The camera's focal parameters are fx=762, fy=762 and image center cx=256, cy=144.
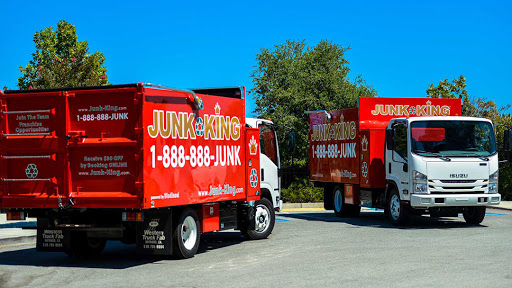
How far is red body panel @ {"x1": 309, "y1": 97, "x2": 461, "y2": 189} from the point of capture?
64.4 feet

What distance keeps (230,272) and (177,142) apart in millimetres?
2365

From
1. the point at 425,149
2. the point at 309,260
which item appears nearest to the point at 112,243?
the point at 309,260

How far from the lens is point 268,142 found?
1645 centimetres

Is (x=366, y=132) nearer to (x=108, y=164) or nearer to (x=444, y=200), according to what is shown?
(x=444, y=200)

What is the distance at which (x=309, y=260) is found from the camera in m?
12.0

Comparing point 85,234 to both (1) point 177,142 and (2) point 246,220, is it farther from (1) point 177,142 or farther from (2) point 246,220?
(2) point 246,220

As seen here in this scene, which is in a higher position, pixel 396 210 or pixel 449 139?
pixel 449 139

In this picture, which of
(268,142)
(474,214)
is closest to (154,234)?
(268,142)

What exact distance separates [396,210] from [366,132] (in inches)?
93.4

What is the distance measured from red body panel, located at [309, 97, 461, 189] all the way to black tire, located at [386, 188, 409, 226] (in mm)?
833

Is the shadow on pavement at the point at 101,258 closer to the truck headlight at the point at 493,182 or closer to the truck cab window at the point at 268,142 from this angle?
the truck cab window at the point at 268,142

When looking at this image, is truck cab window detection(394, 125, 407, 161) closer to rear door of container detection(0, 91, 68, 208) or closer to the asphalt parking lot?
the asphalt parking lot

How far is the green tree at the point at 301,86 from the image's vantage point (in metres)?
37.6

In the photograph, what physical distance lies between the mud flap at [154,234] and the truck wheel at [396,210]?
787cm
